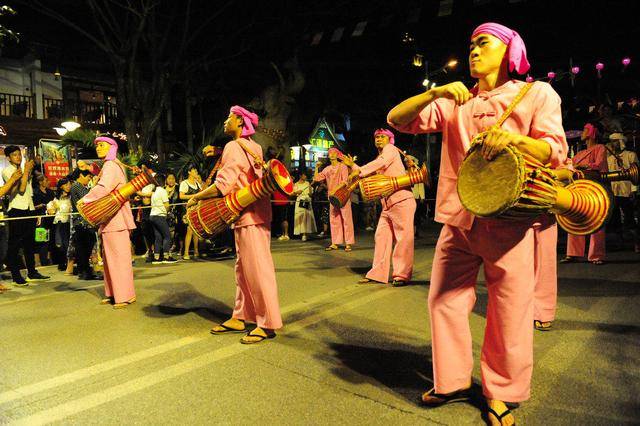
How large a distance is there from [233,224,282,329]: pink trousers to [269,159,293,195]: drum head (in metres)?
0.46

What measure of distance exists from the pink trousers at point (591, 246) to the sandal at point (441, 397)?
226 inches

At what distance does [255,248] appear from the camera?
4328mm

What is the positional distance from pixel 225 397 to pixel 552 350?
2578 mm

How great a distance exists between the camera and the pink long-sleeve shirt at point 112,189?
5.67 metres

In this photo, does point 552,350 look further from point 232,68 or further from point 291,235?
point 232,68

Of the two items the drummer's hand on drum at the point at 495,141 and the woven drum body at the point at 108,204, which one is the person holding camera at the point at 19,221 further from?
the drummer's hand on drum at the point at 495,141

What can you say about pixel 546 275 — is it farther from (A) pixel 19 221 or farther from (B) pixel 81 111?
(B) pixel 81 111

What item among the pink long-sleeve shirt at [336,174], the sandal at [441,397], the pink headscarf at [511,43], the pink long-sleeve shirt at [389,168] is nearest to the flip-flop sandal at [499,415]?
the sandal at [441,397]

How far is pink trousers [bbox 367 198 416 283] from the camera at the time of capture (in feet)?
21.3

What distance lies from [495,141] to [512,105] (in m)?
0.34

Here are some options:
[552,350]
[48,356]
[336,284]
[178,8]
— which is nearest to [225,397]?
[48,356]

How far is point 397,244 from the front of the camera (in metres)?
6.53

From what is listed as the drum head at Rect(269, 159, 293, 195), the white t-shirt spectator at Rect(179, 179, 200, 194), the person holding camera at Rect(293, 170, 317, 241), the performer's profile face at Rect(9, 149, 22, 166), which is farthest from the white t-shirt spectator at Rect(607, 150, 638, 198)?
the performer's profile face at Rect(9, 149, 22, 166)

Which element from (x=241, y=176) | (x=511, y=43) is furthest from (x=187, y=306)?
(x=511, y=43)
